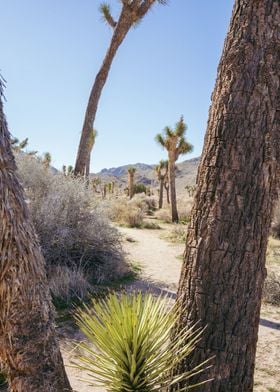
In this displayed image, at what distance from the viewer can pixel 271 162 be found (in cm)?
279

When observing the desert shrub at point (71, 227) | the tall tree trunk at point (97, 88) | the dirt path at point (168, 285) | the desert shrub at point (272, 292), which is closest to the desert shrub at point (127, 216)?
the dirt path at point (168, 285)

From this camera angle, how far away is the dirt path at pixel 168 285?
4.36 meters

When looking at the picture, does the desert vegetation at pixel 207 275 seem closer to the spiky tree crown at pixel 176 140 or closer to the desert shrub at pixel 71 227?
the desert shrub at pixel 71 227

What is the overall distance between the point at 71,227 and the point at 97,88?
5074 millimetres

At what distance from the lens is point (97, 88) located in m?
11.4

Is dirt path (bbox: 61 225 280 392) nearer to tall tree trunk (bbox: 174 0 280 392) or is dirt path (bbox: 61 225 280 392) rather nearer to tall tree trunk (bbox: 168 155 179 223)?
tall tree trunk (bbox: 174 0 280 392)

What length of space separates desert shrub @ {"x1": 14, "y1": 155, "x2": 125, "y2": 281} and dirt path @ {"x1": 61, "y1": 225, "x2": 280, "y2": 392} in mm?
945

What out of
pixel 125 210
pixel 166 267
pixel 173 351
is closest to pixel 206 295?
pixel 173 351

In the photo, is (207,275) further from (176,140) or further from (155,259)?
(176,140)

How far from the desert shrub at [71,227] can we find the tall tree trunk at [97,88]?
2.06 m

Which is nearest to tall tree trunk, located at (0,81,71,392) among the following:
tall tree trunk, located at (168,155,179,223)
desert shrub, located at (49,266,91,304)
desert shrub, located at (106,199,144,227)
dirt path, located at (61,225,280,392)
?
dirt path, located at (61,225,280,392)

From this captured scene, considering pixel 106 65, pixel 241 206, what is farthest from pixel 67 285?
pixel 106 65

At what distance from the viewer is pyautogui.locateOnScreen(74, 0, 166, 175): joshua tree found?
11.3 metres

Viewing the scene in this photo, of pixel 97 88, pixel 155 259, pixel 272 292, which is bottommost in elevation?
pixel 155 259
